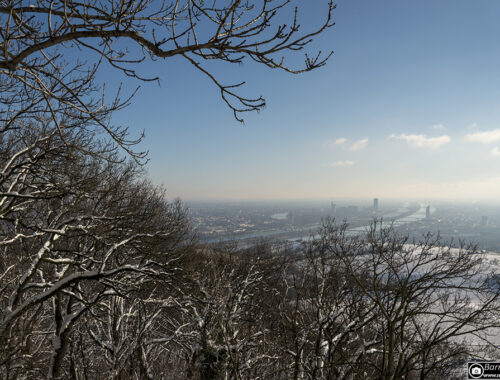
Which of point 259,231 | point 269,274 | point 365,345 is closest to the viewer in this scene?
point 365,345

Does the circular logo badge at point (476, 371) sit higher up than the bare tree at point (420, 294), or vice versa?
the bare tree at point (420, 294)

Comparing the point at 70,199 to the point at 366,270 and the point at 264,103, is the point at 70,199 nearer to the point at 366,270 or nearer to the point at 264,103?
the point at 264,103

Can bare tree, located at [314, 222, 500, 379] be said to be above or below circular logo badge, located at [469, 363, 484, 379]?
above

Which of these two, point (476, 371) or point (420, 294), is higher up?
point (420, 294)

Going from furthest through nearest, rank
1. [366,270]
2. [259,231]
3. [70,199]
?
1. [259,231]
2. [70,199]
3. [366,270]

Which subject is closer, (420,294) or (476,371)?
(420,294)

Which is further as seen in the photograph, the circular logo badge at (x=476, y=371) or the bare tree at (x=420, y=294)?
the circular logo badge at (x=476, y=371)

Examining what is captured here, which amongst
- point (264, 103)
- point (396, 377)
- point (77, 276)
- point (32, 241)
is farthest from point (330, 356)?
point (32, 241)

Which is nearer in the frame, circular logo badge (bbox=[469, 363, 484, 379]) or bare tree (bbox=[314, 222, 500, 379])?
bare tree (bbox=[314, 222, 500, 379])
